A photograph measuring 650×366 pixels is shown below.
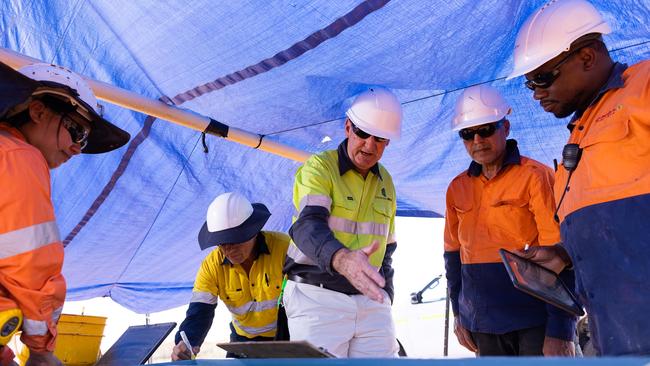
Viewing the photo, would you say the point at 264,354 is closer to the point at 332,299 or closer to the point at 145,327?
the point at 332,299

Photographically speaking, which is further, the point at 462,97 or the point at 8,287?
the point at 462,97

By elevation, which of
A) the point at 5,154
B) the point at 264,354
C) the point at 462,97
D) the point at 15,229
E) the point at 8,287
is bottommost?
the point at 264,354

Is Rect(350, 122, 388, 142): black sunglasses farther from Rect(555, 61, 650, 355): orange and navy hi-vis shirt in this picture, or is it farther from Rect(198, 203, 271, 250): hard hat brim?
Rect(555, 61, 650, 355): orange and navy hi-vis shirt

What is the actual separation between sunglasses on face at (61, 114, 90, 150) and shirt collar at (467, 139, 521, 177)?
2.09 meters

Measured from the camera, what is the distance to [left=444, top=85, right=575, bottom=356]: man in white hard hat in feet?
11.3

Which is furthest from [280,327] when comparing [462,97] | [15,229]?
[15,229]

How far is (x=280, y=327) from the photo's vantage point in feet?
13.5

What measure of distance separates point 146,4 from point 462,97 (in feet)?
6.02

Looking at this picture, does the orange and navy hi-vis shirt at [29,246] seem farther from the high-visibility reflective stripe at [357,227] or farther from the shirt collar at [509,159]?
the shirt collar at [509,159]

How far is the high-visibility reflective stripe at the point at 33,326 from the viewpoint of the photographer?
2.11 m

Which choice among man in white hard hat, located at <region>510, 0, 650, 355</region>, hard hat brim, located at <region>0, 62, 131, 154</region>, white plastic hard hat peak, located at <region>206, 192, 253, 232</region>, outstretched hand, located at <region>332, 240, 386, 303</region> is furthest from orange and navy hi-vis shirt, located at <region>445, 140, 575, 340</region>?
hard hat brim, located at <region>0, 62, 131, 154</region>

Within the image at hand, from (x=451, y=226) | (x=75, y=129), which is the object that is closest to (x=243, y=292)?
(x=451, y=226)

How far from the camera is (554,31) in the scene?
2.77 metres

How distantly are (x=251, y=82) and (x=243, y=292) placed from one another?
1410 millimetres
